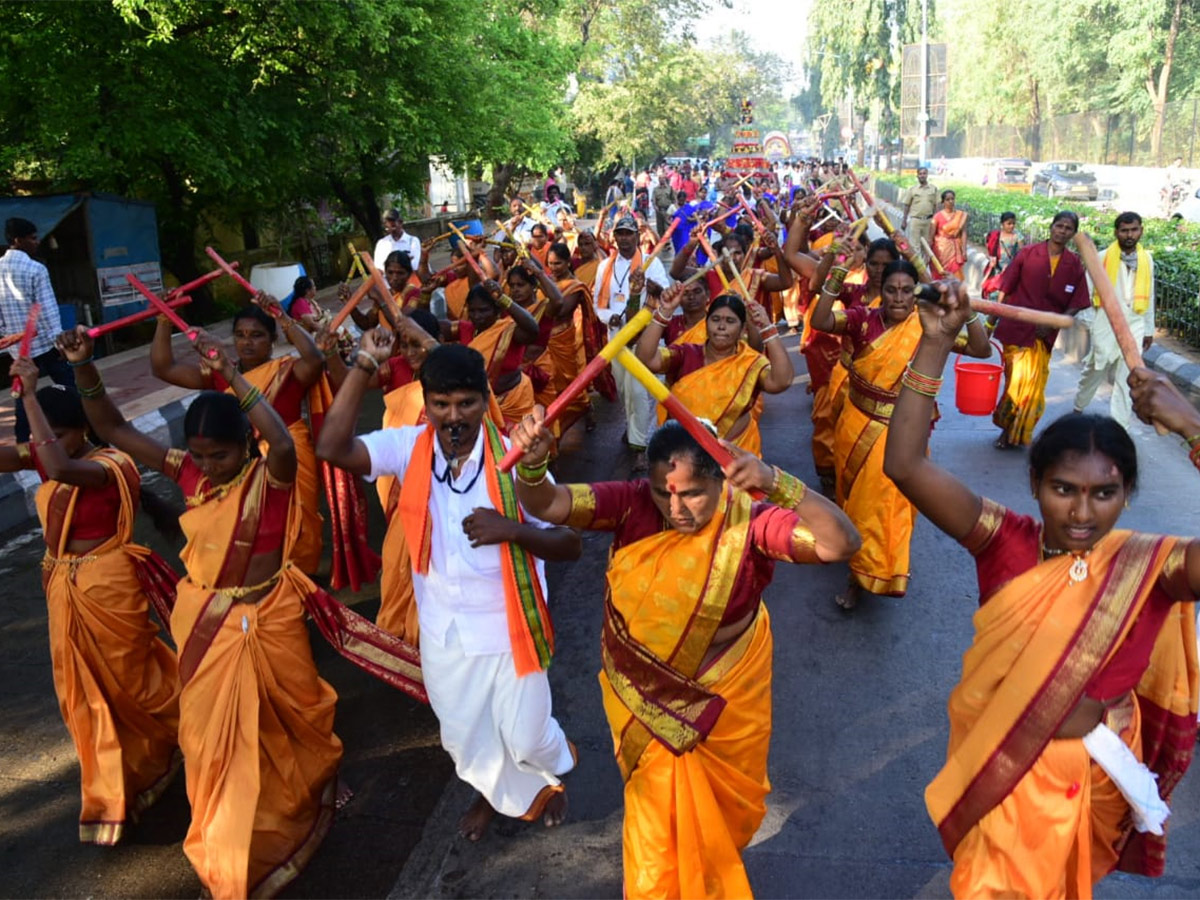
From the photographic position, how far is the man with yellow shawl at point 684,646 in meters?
2.77

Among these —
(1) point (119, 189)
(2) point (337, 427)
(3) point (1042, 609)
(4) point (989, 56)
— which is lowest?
(3) point (1042, 609)

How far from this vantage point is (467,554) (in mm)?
3217

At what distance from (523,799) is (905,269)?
340 centimetres

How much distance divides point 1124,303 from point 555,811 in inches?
249

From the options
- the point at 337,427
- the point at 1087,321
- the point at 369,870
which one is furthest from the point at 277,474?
the point at 1087,321

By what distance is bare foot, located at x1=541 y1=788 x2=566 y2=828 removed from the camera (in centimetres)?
364

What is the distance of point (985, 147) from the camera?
49.8 m

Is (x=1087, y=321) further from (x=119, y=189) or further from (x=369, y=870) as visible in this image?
(x=119, y=189)

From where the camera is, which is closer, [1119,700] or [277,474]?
[1119,700]

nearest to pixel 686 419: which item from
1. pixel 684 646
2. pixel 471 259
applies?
pixel 684 646

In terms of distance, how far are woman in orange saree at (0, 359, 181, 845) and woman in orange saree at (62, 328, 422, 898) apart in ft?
0.89

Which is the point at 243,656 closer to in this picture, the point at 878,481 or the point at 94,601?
the point at 94,601

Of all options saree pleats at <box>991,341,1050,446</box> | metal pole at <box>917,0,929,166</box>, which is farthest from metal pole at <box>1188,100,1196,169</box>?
saree pleats at <box>991,341,1050,446</box>

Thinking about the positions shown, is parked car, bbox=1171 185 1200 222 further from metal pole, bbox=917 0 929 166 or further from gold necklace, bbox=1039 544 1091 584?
gold necklace, bbox=1039 544 1091 584
